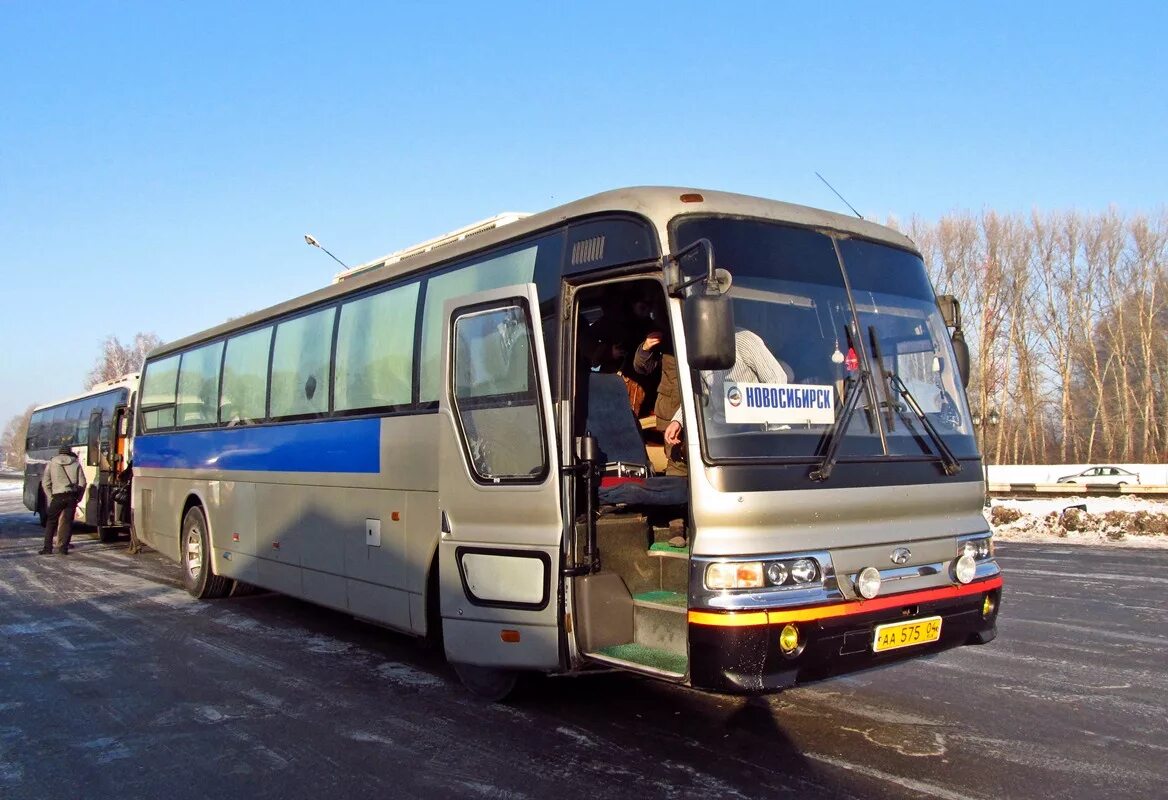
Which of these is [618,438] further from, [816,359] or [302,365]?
[302,365]

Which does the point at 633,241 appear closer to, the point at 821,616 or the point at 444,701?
the point at 821,616

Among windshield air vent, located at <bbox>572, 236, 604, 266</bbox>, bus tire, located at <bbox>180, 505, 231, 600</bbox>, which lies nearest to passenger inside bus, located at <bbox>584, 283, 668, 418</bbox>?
windshield air vent, located at <bbox>572, 236, 604, 266</bbox>

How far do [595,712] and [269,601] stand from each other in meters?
6.50

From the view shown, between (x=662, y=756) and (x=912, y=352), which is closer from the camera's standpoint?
(x=662, y=756)

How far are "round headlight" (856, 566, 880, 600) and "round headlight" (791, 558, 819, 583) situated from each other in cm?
29

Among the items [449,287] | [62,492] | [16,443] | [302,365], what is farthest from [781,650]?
[16,443]

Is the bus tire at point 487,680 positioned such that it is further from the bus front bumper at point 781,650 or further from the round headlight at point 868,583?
the round headlight at point 868,583

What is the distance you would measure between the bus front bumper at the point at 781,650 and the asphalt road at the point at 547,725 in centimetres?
52

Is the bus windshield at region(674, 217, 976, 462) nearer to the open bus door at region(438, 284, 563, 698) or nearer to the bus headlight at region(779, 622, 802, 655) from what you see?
the bus headlight at region(779, 622, 802, 655)

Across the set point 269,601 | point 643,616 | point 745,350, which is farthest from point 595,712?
point 269,601

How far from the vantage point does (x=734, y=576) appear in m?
4.82

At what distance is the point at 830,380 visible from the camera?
542cm

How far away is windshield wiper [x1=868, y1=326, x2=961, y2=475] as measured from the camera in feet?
18.4

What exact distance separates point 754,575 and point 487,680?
8.12 feet
